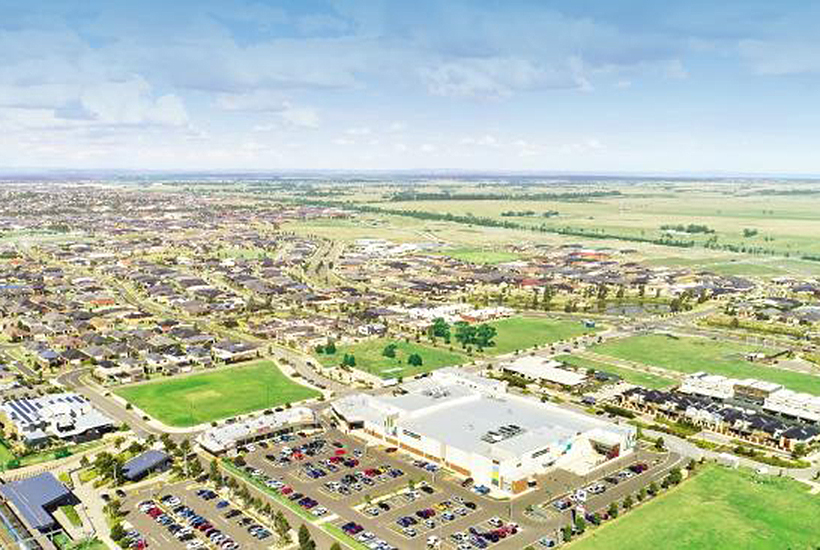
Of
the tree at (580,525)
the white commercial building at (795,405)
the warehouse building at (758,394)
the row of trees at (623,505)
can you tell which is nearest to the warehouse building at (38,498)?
the row of trees at (623,505)

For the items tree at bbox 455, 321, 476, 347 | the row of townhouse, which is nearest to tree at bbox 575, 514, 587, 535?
the row of townhouse

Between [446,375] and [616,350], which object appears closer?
[446,375]

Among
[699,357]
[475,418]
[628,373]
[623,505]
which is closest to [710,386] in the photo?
[628,373]

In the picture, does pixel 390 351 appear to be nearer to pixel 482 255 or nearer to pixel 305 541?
pixel 305 541

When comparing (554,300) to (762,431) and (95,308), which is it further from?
(95,308)

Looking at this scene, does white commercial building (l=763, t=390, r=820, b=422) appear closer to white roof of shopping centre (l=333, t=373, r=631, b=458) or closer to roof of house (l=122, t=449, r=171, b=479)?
white roof of shopping centre (l=333, t=373, r=631, b=458)

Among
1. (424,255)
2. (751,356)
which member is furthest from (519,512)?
(424,255)
